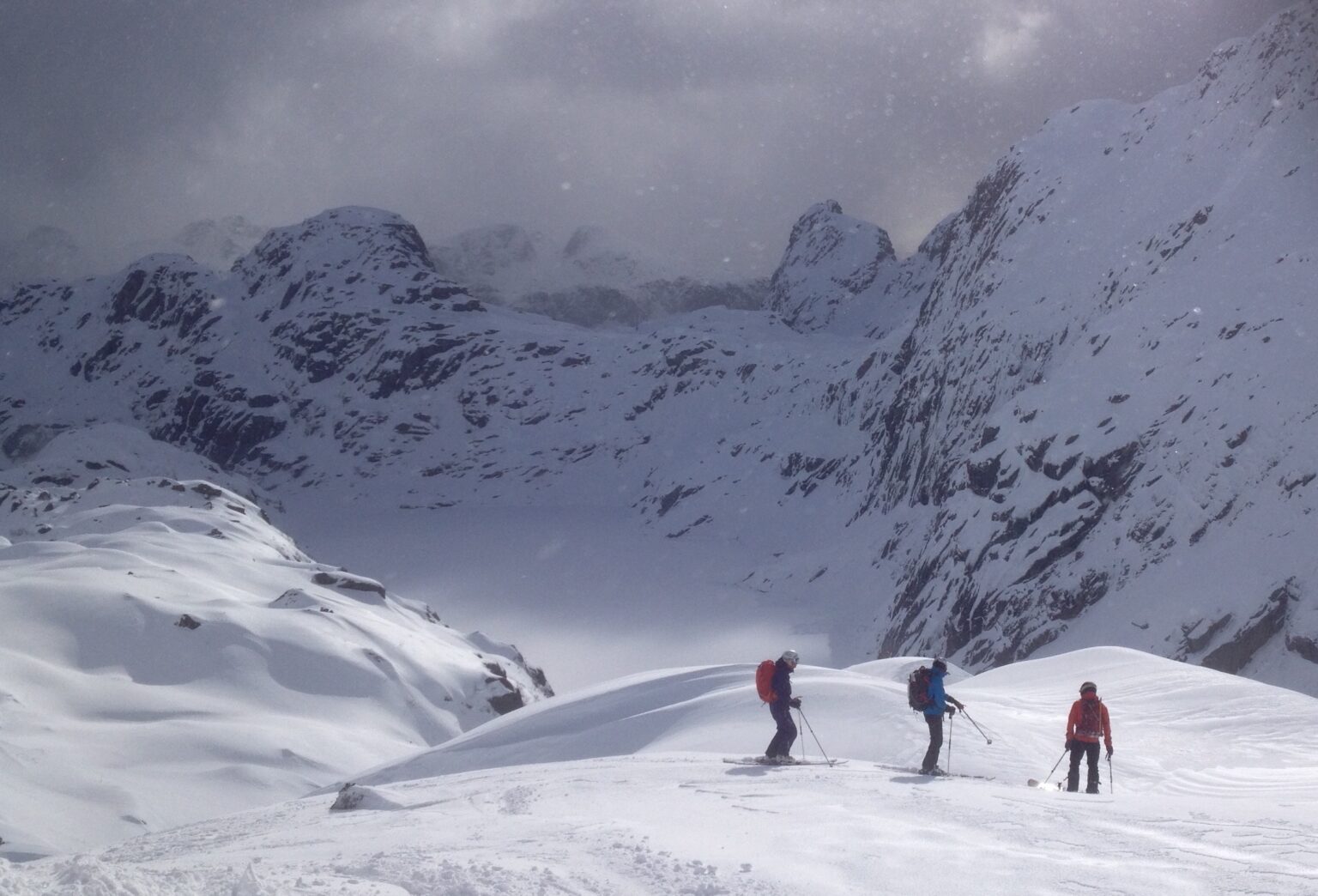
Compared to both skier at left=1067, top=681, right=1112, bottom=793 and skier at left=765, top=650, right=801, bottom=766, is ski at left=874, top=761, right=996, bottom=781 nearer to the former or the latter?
skier at left=1067, top=681, right=1112, bottom=793

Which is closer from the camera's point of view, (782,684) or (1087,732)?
(782,684)

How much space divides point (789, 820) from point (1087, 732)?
6422 millimetres

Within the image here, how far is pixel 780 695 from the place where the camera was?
1484 cm

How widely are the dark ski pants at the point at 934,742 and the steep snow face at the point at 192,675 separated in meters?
20.0

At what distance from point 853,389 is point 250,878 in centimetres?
14832

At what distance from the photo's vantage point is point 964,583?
71.6 metres

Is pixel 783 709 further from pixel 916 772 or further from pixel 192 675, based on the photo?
pixel 192 675

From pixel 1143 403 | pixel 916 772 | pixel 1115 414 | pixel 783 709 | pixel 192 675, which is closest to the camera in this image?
pixel 916 772

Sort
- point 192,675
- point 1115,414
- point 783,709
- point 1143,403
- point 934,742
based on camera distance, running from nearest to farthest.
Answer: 1. point 934,742
2. point 783,709
3. point 192,675
4. point 1143,403
5. point 1115,414

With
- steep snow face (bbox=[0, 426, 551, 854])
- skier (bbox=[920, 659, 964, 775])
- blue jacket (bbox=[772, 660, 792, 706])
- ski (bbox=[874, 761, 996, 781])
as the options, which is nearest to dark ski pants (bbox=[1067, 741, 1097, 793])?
ski (bbox=[874, 761, 996, 781])

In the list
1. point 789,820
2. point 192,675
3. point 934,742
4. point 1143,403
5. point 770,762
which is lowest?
point 789,820

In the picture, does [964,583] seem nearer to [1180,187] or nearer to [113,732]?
[1180,187]

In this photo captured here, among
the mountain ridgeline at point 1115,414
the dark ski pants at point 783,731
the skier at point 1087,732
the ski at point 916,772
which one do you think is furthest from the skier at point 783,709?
the mountain ridgeline at point 1115,414

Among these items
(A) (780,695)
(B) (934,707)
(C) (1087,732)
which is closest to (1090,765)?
(C) (1087,732)
